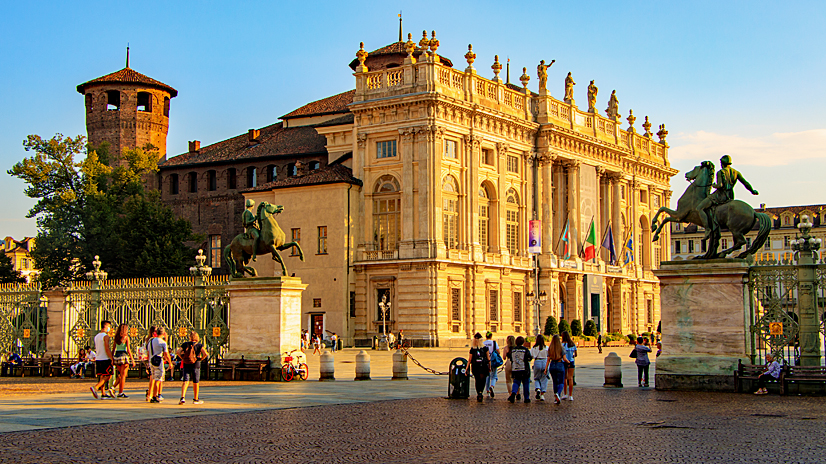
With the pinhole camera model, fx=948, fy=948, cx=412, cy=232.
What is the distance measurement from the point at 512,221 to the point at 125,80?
117 feet

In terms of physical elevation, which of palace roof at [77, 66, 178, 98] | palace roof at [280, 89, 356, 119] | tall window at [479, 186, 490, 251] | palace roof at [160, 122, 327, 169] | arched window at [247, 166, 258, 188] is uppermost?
palace roof at [77, 66, 178, 98]

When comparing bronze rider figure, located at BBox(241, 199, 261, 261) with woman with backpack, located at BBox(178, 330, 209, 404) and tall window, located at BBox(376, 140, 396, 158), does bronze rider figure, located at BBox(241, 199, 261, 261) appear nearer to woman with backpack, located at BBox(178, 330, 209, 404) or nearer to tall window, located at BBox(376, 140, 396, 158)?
woman with backpack, located at BBox(178, 330, 209, 404)

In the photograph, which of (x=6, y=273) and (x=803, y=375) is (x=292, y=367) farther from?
(x=6, y=273)

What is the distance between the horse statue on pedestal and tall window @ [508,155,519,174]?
132 feet

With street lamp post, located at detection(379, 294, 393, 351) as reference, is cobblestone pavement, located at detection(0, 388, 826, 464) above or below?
below

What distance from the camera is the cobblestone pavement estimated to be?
40.5 ft

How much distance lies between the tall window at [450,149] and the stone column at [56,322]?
1255 inches

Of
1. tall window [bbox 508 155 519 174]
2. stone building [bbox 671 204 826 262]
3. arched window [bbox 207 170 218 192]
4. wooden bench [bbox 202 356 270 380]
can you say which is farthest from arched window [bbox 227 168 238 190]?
stone building [bbox 671 204 826 262]

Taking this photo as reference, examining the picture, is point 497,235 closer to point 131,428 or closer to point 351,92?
point 351,92

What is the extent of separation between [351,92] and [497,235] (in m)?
18.3

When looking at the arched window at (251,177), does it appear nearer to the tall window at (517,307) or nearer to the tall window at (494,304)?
the tall window at (494,304)

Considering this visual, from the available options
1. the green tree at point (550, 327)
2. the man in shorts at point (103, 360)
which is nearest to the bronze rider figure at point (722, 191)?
the man in shorts at point (103, 360)

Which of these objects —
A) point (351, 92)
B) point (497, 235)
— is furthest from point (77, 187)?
point (497, 235)

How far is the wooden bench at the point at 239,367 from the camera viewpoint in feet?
88.4
